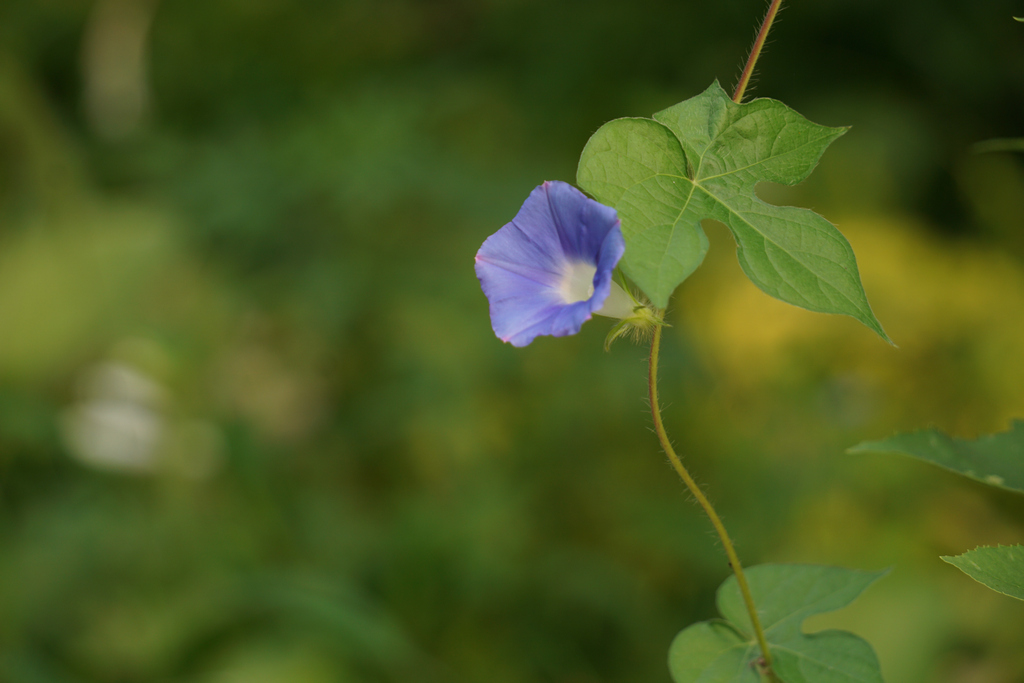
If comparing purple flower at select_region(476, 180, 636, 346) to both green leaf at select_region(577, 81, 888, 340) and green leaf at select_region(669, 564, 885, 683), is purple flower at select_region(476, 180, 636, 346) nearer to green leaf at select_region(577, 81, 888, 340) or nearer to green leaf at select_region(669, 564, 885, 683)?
green leaf at select_region(577, 81, 888, 340)

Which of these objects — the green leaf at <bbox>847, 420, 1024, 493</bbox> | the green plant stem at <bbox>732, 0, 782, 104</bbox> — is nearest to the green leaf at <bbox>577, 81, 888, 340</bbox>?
the green plant stem at <bbox>732, 0, 782, 104</bbox>

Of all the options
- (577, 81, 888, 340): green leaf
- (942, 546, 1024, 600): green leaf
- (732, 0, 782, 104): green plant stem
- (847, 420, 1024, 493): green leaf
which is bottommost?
(942, 546, 1024, 600): green leaf

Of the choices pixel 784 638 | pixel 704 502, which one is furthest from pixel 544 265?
pixel 784 638

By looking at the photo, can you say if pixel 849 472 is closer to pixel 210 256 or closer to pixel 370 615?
pixel 370 615

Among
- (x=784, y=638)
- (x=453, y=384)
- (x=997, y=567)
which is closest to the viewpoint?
(x=997, y=567)

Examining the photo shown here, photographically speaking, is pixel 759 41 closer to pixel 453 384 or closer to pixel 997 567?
pixel 997 567

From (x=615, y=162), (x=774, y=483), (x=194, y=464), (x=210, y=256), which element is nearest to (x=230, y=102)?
(x=210, y=256)
